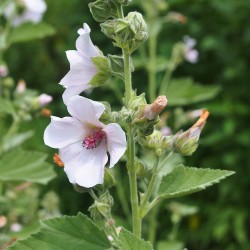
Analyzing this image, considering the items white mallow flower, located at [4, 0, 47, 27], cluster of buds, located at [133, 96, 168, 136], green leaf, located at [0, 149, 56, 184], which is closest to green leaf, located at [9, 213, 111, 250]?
cluster of buds, located at [133, 96, 168, 136]

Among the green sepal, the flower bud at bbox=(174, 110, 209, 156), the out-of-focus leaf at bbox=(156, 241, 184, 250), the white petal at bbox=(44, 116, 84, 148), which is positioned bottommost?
the out-of-focus leaf at bbox=(156, 241, 184, 250)

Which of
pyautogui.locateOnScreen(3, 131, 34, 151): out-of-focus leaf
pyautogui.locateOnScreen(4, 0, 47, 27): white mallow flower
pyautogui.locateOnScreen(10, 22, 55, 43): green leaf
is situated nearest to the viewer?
pyautogui.locateOnScreen(3, 131, 34, 151): out-of-focus leaf

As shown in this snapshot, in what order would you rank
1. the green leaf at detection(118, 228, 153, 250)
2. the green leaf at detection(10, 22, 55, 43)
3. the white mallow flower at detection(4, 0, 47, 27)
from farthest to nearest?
the white mallow flower at detection(4, 0, 47, 27) < the green leaf at detection(10, 22, 55, 43) < the green leaf at detection(118, 228, 153, 250)

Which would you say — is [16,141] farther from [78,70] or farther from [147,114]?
[147,114]

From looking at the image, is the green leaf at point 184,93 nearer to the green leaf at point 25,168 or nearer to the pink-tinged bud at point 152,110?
the green leaf at point 25,168

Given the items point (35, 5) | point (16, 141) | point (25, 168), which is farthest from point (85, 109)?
point (35, 5)

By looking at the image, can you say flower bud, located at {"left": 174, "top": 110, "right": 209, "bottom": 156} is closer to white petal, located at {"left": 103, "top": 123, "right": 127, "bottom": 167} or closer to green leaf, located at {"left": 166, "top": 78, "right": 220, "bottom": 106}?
white petal, located at {"left": 103, "top": 123, "right": 127, "bottom": 167}

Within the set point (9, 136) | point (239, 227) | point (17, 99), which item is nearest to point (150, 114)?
point (9, 136)

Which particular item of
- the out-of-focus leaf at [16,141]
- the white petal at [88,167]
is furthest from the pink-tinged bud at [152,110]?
the out-of-focus leaf at [16,141]
